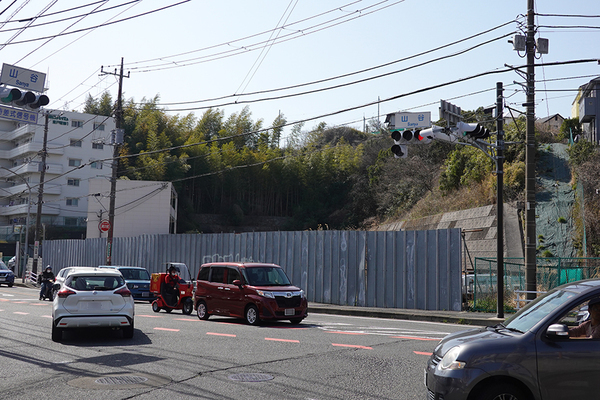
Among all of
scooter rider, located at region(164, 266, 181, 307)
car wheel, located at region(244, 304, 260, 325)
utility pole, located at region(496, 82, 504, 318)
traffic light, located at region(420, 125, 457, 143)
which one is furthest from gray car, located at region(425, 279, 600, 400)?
scooter rider, located at region(164, 266, 181, 307)

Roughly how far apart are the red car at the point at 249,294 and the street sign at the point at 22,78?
712 centimetres

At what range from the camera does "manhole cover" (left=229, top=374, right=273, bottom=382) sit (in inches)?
324

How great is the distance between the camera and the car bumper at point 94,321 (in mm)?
12438

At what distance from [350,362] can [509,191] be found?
26546 mm

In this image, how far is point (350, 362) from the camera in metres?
9.59

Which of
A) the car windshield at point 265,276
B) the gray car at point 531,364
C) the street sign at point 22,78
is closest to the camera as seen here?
the gray car at point 531,364

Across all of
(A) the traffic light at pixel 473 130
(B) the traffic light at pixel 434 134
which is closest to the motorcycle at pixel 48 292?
(B) the traffic light at pixel 434 134

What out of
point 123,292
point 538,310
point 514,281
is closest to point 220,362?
point 123,292

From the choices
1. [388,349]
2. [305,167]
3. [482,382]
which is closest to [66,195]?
[305,167]

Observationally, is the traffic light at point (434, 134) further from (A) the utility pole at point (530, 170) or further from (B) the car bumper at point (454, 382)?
(B) the car bumper at point (454, 382)

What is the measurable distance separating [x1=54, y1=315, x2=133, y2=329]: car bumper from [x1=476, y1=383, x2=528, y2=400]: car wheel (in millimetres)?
9304

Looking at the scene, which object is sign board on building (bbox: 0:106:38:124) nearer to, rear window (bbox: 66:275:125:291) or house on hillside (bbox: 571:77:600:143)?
rear window (bbox: 66:275:125:291)

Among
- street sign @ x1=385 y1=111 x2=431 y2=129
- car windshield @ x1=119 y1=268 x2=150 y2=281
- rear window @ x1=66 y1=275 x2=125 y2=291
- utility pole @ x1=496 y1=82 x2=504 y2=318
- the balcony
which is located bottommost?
car windshield @ x1=119 y1=268 x2=150 y2=281

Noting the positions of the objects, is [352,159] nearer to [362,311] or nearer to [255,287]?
[362,311]
